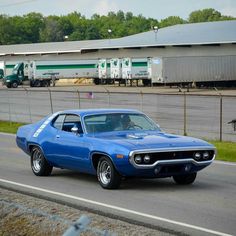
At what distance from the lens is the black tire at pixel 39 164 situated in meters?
13.5

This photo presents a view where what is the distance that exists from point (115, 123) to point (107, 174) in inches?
47.0

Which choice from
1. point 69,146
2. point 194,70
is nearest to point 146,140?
point 69,146

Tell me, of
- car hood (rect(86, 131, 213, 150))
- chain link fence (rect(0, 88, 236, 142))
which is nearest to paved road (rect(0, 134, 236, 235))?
car hood (rect(86, 131, 213, 150))

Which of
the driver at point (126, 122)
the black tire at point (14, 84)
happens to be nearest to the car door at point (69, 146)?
the driver at point (126, 122)

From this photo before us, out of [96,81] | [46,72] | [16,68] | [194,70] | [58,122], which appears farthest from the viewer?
[96,81]

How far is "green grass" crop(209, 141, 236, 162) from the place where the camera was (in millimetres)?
17422

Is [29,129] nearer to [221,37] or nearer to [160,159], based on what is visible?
[160,159]

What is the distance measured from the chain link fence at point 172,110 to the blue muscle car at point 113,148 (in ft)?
31.6

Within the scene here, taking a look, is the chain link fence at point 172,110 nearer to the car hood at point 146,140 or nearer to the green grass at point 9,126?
the green grass at point 9,126

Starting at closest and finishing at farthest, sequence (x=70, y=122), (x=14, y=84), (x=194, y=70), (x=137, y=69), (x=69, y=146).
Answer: (x=69, y=146) → (x=70, y=122) → (x=194, y=70) → (x=137, y=69) → (x=14, y=84)

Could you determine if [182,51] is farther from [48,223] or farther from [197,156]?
[48,223]

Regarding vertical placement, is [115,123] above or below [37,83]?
above

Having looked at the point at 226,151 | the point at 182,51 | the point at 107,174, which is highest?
the point at 107,174

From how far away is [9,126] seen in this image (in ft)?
98.6
